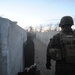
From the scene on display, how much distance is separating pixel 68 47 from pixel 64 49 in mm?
101

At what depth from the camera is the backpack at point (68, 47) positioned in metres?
3.66

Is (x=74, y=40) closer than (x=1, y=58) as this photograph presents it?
No

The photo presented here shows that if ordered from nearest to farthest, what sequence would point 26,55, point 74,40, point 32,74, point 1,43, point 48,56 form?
point 1,43 → point 74,40 → point 48,56 → point 32,74 → point 26,55

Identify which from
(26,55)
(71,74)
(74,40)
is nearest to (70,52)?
(74,40)

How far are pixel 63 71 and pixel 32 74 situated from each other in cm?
197

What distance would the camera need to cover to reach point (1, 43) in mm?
3451

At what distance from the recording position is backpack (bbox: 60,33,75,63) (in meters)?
3.66

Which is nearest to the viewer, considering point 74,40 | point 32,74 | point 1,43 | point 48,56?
point 1,43

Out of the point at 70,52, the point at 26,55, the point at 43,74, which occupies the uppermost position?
the point at 70,52

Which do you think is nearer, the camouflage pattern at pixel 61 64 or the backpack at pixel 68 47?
the backpack at pixel 68 47

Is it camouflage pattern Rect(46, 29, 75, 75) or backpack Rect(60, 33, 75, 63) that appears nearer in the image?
backpack Rect(60, 33, 75, 63)

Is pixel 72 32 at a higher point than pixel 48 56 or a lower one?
higher

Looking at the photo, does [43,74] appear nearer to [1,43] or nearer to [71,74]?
[71,74]

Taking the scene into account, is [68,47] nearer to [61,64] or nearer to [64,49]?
[64,49]
